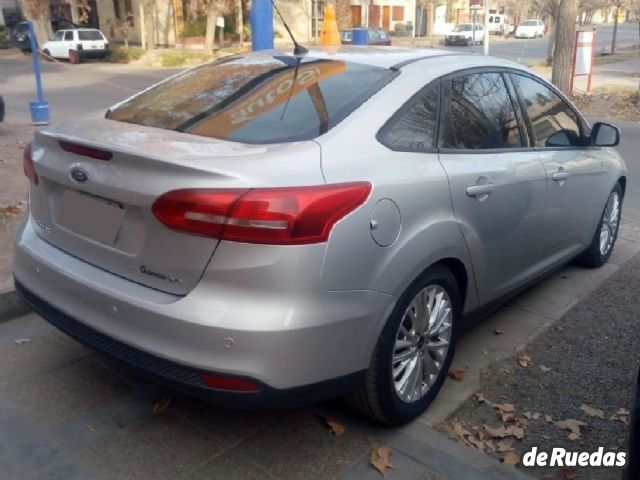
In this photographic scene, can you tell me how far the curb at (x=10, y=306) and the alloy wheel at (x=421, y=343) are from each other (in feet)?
8.14

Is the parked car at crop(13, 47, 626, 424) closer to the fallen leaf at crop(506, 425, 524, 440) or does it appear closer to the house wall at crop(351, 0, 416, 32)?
the fallen leaf at crop(506, 425, 524, 440)

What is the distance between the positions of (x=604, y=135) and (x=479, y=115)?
1.46m

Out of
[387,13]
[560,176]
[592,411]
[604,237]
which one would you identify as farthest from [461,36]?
[592,411]

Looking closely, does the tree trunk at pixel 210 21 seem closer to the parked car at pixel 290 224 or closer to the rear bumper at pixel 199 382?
the parked car at pixel 290 224

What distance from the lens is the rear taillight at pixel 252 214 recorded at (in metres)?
2.36

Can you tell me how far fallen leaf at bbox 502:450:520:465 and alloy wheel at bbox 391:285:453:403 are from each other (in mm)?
470

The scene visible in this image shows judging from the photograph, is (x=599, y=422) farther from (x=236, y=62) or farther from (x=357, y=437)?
(x=236, y=62)

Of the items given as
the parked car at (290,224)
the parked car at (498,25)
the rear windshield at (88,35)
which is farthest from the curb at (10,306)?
the parked car at (498,25)

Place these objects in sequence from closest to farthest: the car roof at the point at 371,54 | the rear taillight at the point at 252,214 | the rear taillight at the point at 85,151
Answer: the rear taillight at the point at 252,214 → the rear taillight at the point at 85,151 → the car roof at the point at 371,54

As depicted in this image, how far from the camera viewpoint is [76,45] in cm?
3297

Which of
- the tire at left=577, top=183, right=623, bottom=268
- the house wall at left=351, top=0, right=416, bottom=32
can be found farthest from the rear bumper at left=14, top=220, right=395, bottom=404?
the house wall at left=351, top=0, right=416, bottom=32

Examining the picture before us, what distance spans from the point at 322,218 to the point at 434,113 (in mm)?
1092

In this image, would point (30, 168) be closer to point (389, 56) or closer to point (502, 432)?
point (389, 56)

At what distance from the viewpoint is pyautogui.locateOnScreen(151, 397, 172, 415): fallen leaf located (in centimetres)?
315
